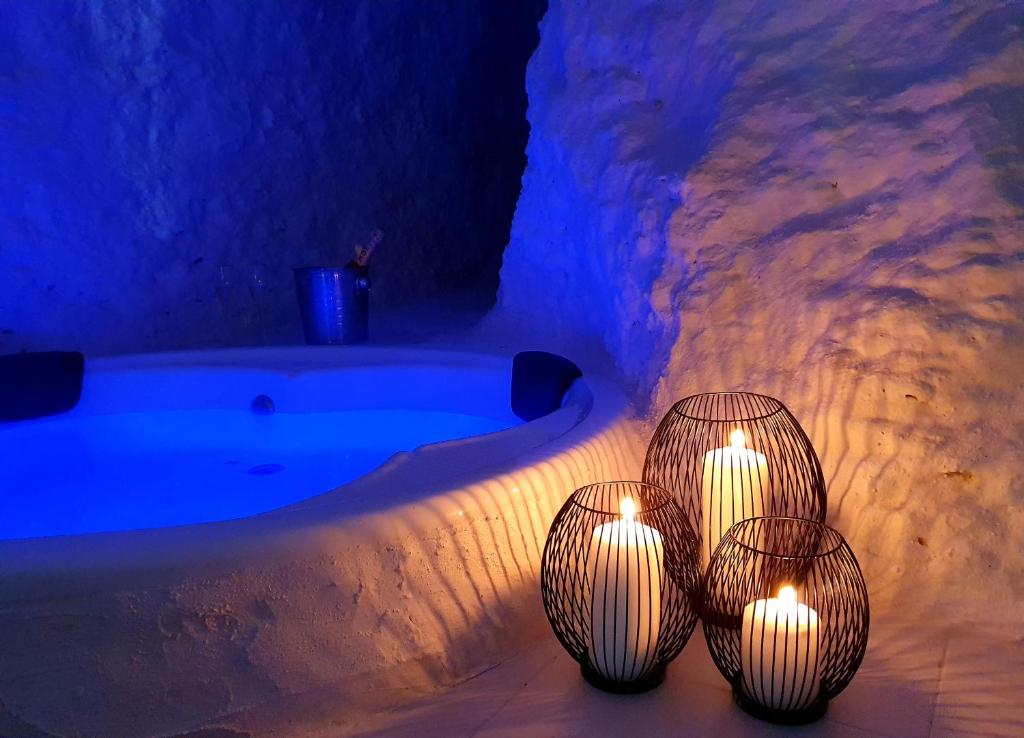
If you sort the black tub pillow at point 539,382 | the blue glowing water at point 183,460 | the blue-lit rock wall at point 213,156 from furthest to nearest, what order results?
the blue-lit rock wall at point 213,156, the black tub pillow at point 539,382, the blue glowing water at point 183,460

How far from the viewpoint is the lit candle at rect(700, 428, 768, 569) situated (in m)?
1.13

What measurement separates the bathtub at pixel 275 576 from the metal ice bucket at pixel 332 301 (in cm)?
63

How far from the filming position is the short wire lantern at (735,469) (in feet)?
3.71

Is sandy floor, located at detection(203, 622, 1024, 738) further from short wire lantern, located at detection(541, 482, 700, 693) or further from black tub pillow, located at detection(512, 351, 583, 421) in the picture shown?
black tub pillow, located at detection(512, 351, 583, 421)

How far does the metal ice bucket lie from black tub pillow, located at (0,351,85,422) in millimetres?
601

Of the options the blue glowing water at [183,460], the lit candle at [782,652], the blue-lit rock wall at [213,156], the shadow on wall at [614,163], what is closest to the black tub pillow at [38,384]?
the blue glowing water at [183,460]

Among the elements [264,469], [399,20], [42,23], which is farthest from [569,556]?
[399,20]

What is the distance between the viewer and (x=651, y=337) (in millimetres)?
1536

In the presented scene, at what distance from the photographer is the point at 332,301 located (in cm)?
217

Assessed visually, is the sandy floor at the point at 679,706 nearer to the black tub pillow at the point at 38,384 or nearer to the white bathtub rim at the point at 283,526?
the white bathtub rim at the point at 283,526

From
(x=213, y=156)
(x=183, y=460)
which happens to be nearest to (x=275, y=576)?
(x=183, y=460)

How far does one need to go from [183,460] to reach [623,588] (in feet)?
3.76

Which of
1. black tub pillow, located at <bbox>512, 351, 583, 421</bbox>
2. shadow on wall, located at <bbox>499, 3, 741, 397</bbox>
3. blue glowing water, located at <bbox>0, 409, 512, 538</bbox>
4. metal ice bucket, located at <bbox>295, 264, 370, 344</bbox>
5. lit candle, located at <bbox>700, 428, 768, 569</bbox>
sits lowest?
blue glowing water, located at <bbox>0, 409, 512, 538</bbox>

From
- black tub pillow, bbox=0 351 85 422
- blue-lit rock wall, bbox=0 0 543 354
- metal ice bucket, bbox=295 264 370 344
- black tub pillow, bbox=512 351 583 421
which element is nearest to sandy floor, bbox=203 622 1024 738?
black tub pillow, bbox=512 351 583 421
